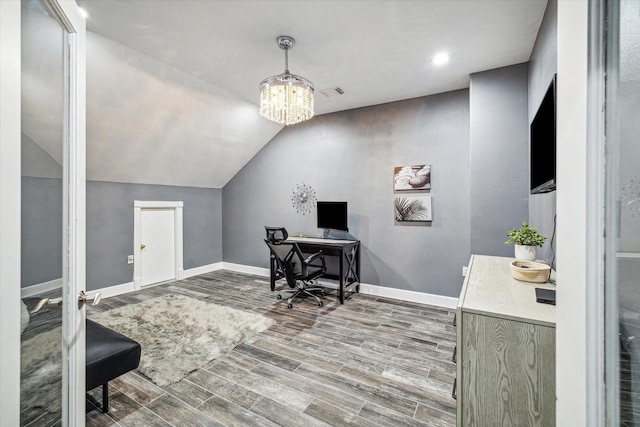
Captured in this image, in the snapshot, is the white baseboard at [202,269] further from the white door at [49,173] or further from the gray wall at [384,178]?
the white door at [49,173]

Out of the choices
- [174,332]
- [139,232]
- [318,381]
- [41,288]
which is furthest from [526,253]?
[139,232]

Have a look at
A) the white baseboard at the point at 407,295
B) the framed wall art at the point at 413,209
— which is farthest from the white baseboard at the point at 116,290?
the framed wall art at the point at 413,209

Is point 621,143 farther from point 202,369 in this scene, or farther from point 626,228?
point 202,369

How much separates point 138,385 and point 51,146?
1910 mm

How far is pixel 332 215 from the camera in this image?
4.25 meters

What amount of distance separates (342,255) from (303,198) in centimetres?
140

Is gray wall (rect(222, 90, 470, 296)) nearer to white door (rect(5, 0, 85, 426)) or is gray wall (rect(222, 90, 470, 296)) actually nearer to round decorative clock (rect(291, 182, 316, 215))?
round decorative clock (rect(291, 182, 316, 215))

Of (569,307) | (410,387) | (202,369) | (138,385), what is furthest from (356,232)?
(569,307)

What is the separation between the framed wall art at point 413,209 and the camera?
3654mm

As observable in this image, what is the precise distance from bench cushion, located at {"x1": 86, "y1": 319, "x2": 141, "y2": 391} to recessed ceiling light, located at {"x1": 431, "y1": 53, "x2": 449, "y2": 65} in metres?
3.47

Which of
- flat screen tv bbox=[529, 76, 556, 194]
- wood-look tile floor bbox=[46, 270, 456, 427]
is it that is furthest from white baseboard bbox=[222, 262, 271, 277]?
flat screen tv bbox=[529, 76, 556, 194]

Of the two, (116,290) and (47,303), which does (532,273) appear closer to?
(47,303)

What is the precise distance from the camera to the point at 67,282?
101 cm

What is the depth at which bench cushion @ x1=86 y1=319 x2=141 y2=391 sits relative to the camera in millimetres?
1583
